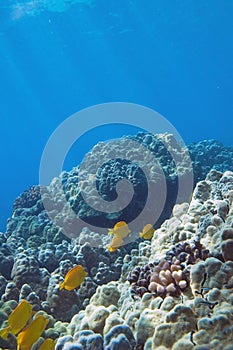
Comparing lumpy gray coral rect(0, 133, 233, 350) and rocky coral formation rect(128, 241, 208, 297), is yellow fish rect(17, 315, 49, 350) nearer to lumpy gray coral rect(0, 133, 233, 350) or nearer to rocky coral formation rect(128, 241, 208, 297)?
lumpy gray coral rect(0, 133, 233, 350)

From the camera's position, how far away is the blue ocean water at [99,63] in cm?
3658

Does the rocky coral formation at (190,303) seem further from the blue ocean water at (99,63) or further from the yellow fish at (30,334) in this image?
the blue ocean water at (99,63)

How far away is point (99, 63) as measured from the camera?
65500mm

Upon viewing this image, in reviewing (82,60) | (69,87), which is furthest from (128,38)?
(69,87)

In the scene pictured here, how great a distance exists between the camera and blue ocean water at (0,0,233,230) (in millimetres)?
36581

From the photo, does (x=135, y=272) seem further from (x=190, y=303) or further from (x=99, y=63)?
(x=99, y=63)

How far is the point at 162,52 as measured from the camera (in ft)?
241

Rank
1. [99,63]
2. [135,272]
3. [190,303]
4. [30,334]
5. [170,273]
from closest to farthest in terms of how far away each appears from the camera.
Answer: [190,303] < [30,334] < [170,273] < [135,272] < [99,63]

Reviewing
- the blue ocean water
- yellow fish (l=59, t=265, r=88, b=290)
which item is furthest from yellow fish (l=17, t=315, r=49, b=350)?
the blue ocean water

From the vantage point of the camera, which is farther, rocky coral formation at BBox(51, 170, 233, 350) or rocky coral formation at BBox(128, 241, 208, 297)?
rocky coral formation at BBox(128, 241, 208, 297)

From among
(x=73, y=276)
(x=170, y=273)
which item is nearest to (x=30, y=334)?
(x=73, y=276)

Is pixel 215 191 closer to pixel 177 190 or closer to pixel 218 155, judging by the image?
pixel 177 190

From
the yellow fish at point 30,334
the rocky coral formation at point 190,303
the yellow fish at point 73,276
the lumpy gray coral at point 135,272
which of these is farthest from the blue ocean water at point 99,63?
the yellow fish at point 30,334

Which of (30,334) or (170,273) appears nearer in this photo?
(30,334)
